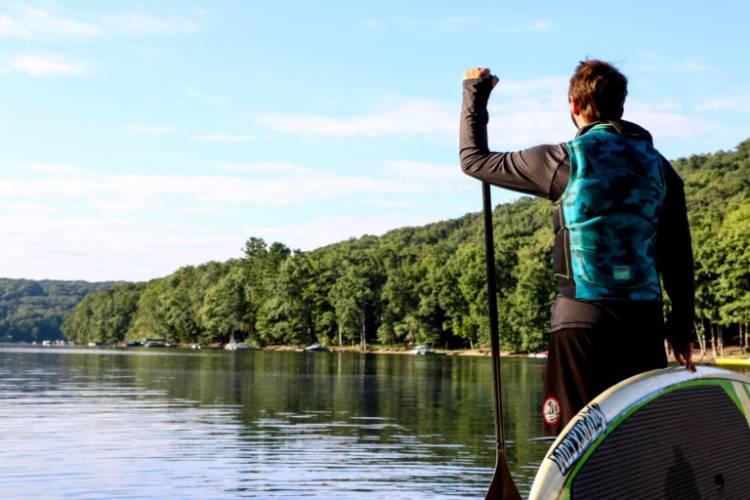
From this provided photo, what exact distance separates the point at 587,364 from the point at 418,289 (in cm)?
12102

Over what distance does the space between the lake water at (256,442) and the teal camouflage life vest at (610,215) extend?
9878 millimetres

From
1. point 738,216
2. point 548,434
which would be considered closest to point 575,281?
point 548,434

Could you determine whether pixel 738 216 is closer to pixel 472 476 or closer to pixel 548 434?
pixel 472 476

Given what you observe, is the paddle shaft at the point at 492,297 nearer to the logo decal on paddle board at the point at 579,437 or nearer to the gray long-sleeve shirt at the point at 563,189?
the gray long-sleeve shirt at the point at 563,189

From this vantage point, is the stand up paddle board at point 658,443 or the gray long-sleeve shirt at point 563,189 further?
the gray long-sleeve shirt at point 563,189

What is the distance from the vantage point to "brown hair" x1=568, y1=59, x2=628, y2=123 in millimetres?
3088

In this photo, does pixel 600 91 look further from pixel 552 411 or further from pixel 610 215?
pixel 552 411

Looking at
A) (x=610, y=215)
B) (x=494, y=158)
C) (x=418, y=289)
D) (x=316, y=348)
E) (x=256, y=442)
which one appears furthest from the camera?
(x=316, y=348)

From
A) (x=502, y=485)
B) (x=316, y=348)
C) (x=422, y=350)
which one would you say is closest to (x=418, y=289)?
(x=422, y=350)

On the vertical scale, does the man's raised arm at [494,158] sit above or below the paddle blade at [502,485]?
above

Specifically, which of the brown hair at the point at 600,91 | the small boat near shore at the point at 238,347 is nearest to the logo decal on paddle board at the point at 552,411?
the brown hair at the point at 600,91

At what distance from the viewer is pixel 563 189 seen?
2.93 m

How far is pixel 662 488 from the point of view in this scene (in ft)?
8.85

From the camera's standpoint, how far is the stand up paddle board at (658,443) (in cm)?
248
